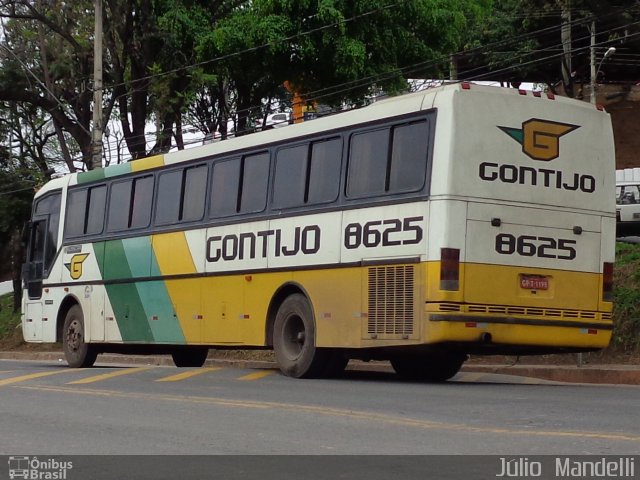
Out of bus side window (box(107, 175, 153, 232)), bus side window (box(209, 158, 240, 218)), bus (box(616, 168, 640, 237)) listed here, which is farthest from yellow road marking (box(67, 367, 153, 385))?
bus (box(616, 168, 640, 237))

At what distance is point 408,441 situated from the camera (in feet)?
29.7

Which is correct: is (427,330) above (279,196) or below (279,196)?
below

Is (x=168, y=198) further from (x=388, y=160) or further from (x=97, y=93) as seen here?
(x=97, y=93)

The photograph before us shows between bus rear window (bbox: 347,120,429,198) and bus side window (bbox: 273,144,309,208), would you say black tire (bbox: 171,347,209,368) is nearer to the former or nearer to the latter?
bus side window (bbox: 273,144,309,208)

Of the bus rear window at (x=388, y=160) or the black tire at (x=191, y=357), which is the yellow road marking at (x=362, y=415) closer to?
the bus rear window at (x=388, y=160)

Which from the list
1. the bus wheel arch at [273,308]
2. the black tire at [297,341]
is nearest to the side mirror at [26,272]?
the bus wheel arch at [273,308]

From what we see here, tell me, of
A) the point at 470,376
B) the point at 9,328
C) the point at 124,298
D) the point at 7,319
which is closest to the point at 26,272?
the point at 124,298

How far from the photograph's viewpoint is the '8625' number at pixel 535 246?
14445 millimetres

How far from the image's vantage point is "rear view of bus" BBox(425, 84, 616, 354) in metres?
14.1

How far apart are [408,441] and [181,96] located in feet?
78.2

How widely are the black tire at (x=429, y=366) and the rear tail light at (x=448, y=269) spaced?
2617 mm

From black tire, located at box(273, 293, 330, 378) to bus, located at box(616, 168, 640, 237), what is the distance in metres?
21.9

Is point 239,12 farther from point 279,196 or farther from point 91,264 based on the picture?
point 279,196
